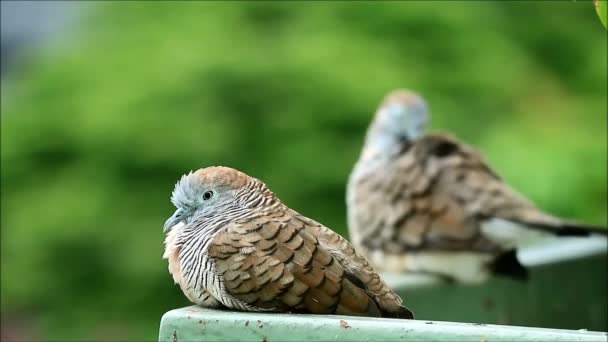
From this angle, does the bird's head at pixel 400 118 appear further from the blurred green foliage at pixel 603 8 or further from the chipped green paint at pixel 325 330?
the blurred green foliage at pixel 603 8

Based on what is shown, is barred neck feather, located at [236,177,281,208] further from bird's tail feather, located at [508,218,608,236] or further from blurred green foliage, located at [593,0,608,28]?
bird's tail feather, located at [508,218,608,236]

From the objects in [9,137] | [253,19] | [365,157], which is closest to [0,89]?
[9,137]

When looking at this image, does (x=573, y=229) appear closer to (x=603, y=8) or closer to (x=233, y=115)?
(x=603, y=8)

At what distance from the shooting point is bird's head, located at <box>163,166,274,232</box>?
2.47 m

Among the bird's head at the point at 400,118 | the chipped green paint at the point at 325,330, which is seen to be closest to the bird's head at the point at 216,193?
the chipped green paint at the point at 325,330

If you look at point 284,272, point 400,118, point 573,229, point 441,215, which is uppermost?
point 400,118

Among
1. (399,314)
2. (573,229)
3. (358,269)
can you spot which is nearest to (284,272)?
(358,269)

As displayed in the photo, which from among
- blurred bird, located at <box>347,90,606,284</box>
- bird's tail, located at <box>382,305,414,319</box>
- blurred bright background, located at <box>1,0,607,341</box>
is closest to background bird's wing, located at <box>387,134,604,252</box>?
blurred bird, located at <box>347,90,606,284</box>

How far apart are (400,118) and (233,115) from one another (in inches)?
60.0

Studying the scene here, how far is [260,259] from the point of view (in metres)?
2.23

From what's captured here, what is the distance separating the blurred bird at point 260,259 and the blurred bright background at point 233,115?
304 cm

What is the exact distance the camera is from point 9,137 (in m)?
6.48

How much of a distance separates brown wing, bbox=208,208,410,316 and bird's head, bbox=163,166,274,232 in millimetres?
157

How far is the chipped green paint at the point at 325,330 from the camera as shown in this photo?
1.81m
